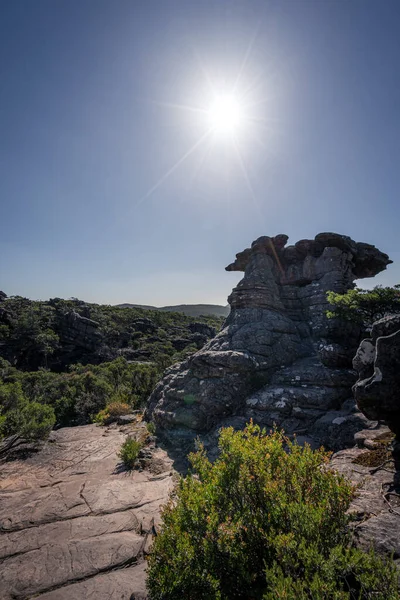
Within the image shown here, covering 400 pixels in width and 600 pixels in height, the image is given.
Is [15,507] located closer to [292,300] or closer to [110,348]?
[292,300]

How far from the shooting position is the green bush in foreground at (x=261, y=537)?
7.64 feet

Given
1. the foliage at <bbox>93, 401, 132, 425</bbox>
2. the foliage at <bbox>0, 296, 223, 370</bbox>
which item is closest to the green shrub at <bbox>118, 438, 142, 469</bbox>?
the foliage at <bbox>93, 401, 132, 425</bbox>

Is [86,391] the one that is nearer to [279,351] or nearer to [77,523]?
[279,351]

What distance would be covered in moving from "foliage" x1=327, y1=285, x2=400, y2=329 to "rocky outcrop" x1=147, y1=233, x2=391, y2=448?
1.34 metres

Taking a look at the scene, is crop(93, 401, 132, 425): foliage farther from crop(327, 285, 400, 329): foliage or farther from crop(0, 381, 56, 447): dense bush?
crop(327, 285, 400, 329): foliage

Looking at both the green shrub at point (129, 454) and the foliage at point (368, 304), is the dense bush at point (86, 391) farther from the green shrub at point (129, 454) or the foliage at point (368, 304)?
the foliage at point (368, 304)

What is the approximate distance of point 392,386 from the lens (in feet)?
→ 17.2

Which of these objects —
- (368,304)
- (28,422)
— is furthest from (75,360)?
(368,304)

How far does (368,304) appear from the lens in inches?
517

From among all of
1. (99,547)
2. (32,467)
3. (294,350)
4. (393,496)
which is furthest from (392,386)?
(32,467)

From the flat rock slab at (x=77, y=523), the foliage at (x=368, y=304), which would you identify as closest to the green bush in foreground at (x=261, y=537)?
the flat rock slab at (x=77, y=523)

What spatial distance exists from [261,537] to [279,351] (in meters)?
12.8

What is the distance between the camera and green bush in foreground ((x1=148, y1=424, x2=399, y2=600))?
233 cm

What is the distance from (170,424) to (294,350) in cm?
819
